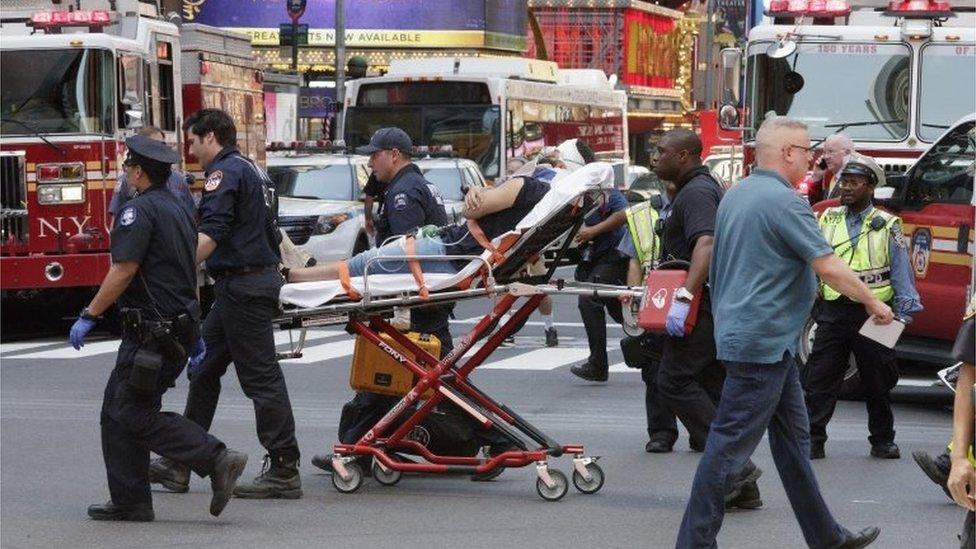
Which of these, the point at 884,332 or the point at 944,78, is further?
the point at 944,78

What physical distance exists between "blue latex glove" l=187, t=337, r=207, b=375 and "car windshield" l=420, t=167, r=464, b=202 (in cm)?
1514

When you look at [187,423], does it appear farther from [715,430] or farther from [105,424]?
[715,430]

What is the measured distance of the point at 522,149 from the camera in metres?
30.5

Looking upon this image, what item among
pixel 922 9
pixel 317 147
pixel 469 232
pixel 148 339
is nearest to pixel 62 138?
pixel 317 147

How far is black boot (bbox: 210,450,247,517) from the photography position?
9133mm

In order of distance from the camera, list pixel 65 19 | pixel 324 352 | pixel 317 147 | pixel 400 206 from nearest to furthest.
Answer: pixel 400 206 < pixel 324 352 < pixel 65 19 < pixel 317 147

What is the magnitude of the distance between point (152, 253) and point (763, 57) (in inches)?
415

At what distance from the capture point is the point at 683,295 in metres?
9.40

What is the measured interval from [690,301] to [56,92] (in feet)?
36.5

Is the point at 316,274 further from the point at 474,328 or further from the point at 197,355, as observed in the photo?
→ the point at 474,328

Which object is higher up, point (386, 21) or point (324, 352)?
point (386, 21)

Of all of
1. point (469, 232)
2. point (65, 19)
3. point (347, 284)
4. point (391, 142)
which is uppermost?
point (65, 19)

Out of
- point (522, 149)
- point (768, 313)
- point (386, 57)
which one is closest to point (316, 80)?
point (386, 57)

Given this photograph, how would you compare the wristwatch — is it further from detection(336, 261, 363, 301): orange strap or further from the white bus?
the white bus
